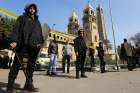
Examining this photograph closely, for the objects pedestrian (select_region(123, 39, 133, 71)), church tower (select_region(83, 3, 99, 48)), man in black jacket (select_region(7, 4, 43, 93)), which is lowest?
man in black jacket (select_region(7, 4, 43, 93))

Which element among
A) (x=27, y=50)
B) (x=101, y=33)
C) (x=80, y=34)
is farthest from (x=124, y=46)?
(x=101, y=33)

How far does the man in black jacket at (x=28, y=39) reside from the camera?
6.38 meters

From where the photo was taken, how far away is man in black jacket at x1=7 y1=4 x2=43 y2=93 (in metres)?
6.38

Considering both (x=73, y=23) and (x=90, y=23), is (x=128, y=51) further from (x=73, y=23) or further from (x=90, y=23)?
(x=73, y=23)

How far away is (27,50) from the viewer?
6.69 metres

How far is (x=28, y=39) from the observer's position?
659 cm

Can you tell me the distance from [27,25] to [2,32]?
86.1 ft

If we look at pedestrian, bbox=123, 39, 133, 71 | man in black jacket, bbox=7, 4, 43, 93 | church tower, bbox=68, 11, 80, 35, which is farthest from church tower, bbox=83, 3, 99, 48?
man in black jacket, bbox=7, 4, 43, 93

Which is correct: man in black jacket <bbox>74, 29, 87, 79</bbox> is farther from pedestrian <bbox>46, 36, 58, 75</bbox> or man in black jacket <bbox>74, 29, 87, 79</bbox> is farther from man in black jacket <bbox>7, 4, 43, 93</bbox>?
man in black jacket <bbox>7, 4, 43, 93</bbox>

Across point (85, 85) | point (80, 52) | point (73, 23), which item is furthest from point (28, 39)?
point (73, 23)

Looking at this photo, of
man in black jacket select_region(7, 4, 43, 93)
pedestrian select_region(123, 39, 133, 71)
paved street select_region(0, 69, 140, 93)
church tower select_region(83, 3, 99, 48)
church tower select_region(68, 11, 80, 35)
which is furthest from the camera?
church tower select_region(68, 11, 80, 35)

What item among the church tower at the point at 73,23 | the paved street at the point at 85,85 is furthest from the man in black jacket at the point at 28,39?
the church tower at the point at 73,23

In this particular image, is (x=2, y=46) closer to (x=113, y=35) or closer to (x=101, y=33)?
(x=113, y=35)

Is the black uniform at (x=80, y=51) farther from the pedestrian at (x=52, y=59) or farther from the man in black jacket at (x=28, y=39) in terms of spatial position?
the man in black jacket at (x=28, y=39)
